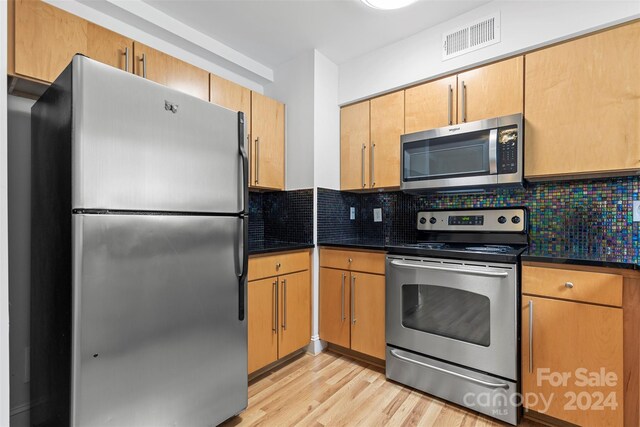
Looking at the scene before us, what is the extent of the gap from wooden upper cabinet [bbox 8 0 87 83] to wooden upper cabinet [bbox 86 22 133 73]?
4 cm

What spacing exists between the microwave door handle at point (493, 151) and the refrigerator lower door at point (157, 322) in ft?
5.08

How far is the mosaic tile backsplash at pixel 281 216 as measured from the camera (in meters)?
2.58

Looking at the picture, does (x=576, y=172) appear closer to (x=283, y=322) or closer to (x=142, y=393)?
(x=283, y=322)

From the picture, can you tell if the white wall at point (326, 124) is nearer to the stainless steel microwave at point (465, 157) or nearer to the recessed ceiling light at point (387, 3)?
the stainless steel microwave at point (465, 157)

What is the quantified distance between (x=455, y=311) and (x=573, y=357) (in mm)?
554

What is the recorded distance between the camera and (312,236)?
8.32ft

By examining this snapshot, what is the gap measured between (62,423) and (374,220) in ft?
7.74

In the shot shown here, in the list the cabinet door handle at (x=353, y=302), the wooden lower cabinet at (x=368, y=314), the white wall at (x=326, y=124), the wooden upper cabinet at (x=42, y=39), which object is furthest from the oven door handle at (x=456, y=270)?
the wooden upper cabinet at (x=42, y=39)

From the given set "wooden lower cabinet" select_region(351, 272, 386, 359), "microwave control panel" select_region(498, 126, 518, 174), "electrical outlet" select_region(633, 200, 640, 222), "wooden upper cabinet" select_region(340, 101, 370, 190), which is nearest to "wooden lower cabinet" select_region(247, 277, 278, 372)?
"wooden lower cabinet" select_region(351, 272, 386, 359)

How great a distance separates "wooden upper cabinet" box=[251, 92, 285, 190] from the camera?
2467 mm

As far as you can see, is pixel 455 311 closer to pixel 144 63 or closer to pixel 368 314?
pixel 368 314

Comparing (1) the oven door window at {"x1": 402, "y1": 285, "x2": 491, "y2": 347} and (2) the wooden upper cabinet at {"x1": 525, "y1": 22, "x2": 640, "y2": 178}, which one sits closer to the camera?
(2) the wooden upper cabinet at {"x1": 525, "y1": 22, "x2": 640, "y2": 178}

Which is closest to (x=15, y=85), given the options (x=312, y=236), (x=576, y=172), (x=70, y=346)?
(x=70, y=346)

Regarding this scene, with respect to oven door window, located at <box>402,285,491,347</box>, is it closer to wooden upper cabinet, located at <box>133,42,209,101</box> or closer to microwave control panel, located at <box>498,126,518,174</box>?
microwave control panel, located at <box>498,126,518,174</box>
